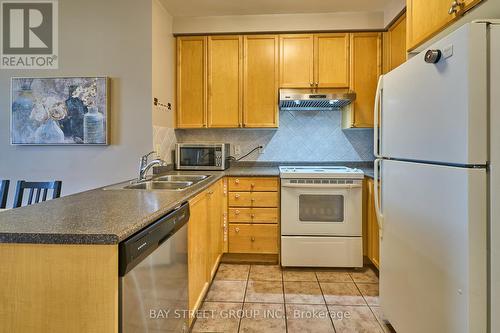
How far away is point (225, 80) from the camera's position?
11.0 ft

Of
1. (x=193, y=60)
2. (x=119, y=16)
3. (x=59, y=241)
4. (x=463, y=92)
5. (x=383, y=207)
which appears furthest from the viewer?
(x=193, y=60)

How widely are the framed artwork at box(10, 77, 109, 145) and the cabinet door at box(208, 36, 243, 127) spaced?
111 centimetres

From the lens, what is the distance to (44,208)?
4.18ft

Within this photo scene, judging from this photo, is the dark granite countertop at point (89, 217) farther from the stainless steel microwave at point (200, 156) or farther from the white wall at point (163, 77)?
the stainless steel microwave at point (200, 156)

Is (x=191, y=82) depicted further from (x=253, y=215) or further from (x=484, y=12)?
(x=484, y=12)

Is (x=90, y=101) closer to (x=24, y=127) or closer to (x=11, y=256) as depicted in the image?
(x=24, y=127)

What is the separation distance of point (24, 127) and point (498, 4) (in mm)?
3512

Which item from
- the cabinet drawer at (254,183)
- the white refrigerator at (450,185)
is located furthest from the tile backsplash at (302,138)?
the white refrigerator at (450,185)

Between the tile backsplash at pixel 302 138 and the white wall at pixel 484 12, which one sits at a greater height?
the white wall at pixel 484 12

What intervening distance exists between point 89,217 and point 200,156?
2.15 metres

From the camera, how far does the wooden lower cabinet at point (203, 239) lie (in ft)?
5.98

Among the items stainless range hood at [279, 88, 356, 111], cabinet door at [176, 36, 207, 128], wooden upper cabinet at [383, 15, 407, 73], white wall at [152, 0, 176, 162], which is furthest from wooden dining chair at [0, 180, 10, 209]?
wooden upper cabinet at [383, 15, 407, 73]

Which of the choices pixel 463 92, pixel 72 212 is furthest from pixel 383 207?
pixel 72 212

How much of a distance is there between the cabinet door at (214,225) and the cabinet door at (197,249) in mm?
138
